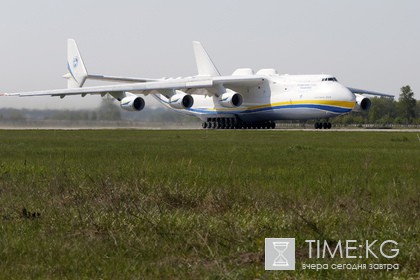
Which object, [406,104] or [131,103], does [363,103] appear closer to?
[131,103]

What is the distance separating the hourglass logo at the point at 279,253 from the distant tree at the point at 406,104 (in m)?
124

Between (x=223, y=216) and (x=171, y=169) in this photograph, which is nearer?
(x=223, y=216)

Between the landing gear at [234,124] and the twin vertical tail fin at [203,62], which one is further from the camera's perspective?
the twin vertical tail fin at [203,62]

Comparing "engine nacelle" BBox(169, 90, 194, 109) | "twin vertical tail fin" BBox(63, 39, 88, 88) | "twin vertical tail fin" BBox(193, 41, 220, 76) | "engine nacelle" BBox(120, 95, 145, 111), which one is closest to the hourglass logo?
"engine nacelle" BBox(120, 95, 145, 111)

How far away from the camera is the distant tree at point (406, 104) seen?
12834 cm

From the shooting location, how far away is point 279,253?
5875 millimetres

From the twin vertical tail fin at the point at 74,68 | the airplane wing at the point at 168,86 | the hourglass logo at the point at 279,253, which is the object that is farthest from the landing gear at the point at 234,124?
the hourglass logo at the point at 279,253

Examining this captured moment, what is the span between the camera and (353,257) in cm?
589

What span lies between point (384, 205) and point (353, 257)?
278 centimetres

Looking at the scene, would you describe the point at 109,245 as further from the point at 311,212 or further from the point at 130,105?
the point at 130,105

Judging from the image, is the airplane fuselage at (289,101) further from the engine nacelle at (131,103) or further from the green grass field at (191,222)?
the green grass field at (191,222)

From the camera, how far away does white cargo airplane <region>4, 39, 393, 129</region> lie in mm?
50844

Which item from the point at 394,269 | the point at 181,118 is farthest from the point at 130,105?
the point at 394,269

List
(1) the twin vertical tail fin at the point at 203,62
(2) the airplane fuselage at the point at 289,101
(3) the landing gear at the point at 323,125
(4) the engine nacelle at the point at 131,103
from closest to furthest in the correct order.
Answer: (2) the airplane fuselage at the point at 289,101
(4) the engine nacelle at the point at 131,103
(3) the landing gear at the point at 323,125
(1) the twin vertical tail fin at the point at 203,62
